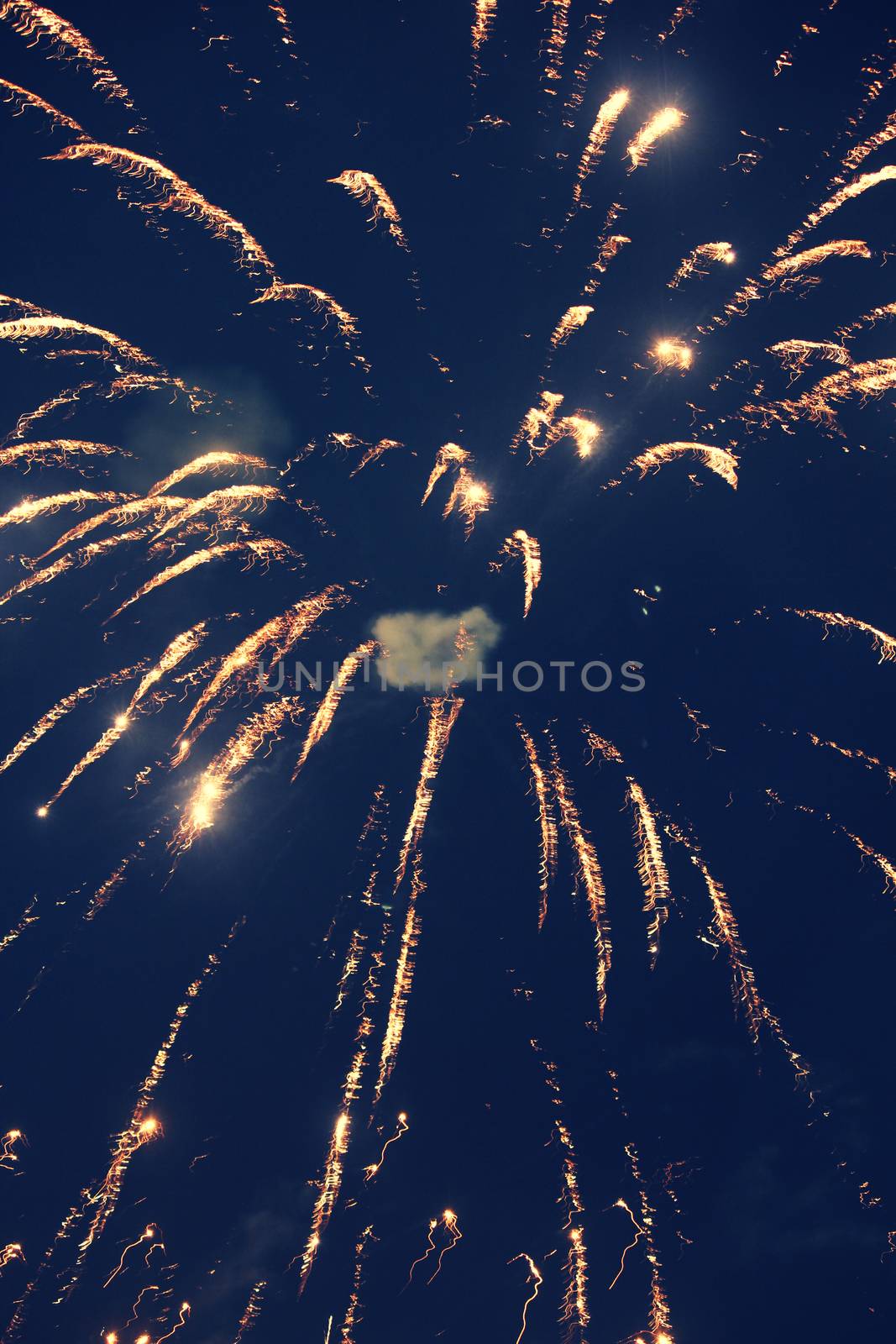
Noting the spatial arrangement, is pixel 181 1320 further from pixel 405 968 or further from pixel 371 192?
pixel 371 192

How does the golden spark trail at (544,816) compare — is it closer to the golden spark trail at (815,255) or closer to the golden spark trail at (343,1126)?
the golden spark trail at (343,1126)

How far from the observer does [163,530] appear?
496cm

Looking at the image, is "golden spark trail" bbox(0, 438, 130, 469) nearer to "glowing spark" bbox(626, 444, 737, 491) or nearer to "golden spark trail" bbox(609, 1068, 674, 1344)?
"glowing spark" bbox(626, 444, 737, 491)

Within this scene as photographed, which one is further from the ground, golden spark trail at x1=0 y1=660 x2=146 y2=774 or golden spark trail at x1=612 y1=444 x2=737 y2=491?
golden spark trail at x1=612 y1=444 x2=737 y2=491

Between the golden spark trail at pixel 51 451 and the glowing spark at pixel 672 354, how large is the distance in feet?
13.1

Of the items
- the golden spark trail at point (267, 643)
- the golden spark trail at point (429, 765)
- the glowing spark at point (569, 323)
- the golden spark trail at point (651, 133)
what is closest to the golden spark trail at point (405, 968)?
the golden spark trail at point (429, 765)

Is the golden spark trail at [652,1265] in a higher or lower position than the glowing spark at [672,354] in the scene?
lower

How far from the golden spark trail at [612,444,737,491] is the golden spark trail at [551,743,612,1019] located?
2636mm

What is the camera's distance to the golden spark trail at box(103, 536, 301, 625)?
194 inches

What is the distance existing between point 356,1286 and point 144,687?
5224 millimetres

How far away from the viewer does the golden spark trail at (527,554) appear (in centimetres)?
506

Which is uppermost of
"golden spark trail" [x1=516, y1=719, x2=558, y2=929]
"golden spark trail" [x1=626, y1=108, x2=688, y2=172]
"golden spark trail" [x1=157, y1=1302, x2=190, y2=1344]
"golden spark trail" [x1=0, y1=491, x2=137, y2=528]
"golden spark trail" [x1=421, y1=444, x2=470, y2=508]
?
"golden spark trail" [x1=626, y1=108, x2=688, y2=172]

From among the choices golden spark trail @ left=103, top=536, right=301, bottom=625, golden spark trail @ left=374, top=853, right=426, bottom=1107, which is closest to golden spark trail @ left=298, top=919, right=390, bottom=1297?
golden spark trail @ left=374, top=853, right=426, bottom=1107

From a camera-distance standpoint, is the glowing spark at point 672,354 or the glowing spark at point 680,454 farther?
the glowing spark at point 680,454
